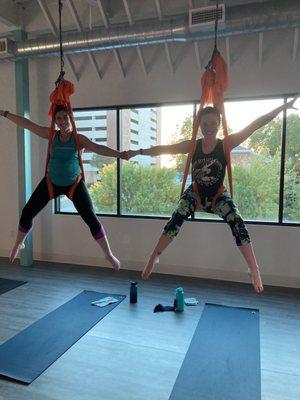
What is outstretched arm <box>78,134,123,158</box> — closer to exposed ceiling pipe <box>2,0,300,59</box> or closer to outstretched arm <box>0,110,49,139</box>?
outstretched arm <box>0,110,49,139</box>

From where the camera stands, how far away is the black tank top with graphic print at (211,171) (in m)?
2.64

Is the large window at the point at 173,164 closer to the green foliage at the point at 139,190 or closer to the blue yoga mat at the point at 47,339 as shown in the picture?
the green foliage at the point at 139,190

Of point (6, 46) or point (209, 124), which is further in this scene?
point (6, 46)

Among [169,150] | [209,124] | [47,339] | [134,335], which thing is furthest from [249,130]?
[47,339]

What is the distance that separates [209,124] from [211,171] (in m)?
0.38

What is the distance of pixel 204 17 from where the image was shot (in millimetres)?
3498

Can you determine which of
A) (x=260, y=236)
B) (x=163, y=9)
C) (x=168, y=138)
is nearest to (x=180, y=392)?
(x=260, y=236)

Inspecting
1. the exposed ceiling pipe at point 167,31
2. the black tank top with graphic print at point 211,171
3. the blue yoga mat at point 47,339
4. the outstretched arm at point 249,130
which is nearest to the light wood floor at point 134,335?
the blue yoga mat at point 47,339

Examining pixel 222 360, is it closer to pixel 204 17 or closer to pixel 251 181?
pixel 251 181

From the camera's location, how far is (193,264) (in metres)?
4.80

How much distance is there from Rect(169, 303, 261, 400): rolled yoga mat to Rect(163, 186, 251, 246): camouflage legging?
1004 millimetres

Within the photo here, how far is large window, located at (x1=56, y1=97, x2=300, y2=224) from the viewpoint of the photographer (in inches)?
171

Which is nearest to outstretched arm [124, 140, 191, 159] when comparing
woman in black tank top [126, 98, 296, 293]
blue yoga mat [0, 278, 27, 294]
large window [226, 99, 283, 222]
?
woman in black tank top [126, 98, 296, 293]

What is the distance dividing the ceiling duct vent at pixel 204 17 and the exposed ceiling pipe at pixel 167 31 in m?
0.12
